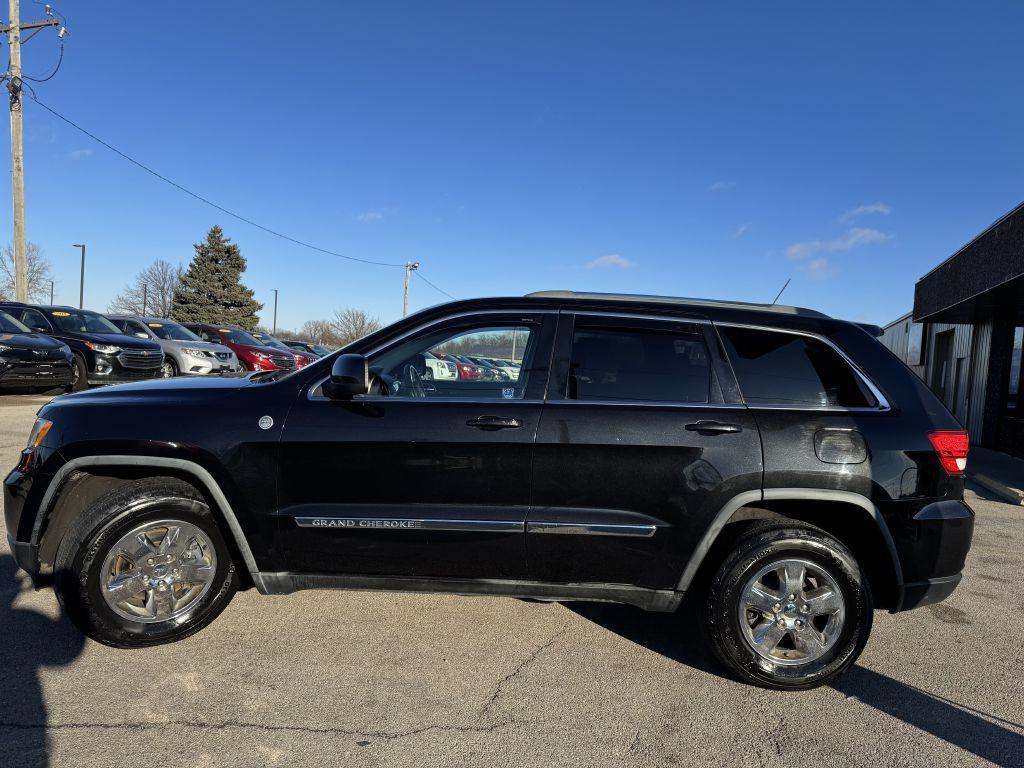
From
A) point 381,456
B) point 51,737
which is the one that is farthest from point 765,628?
point 51,737

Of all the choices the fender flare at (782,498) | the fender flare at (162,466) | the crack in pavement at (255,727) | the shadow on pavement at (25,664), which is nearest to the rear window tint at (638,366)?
the fender flare at (782,498)

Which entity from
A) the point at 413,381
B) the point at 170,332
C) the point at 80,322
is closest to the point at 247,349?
the point at 170,332

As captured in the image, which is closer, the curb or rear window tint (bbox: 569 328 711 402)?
rear window tint (bbox: 569 328 711 402)

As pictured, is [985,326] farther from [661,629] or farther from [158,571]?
[158,571]

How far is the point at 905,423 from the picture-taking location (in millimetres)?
3102

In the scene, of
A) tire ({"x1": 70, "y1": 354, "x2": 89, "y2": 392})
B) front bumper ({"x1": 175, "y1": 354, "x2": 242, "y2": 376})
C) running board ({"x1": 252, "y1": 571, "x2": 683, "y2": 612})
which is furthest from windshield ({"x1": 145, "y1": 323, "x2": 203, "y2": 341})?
running board ({"x1": 252, "y1": 571, "x2": 683, "y2": 612})

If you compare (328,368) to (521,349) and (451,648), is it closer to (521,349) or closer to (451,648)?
(521,349)

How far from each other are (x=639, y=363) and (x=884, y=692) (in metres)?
1.93

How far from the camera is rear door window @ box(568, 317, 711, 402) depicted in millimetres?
3182

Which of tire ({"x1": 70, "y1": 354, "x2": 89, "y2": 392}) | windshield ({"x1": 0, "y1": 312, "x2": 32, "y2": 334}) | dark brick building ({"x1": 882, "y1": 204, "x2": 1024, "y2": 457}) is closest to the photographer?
dark brick building ({"x1": 882, "y1": 204, "x2": 1024, "y2": 457})

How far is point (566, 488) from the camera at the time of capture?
120 inches

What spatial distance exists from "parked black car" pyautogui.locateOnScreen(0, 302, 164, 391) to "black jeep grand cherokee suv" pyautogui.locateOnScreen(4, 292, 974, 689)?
36.2 feet

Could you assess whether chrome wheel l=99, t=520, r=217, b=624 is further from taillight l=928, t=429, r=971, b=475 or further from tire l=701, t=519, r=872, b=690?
taillight l=928, t=429, r=971, b=475

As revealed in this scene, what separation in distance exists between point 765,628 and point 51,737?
3.03 metres
